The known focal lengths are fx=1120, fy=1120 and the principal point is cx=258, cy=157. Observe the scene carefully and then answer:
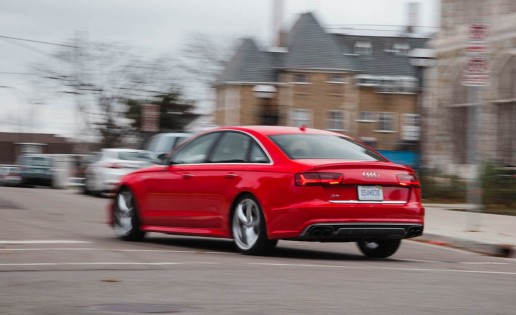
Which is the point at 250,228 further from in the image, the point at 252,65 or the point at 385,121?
the point at 385,121

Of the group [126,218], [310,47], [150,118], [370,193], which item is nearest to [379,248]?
[370,193]

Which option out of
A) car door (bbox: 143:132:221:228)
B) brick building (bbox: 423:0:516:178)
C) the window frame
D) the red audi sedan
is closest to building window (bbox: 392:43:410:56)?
the window frame

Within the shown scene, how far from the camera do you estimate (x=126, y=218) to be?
13.1 meters

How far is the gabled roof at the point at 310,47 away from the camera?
246 feet

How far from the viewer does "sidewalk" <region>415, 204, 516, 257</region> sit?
1398 cm

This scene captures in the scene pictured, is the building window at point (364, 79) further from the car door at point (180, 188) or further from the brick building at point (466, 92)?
the car door at point (180, 188)

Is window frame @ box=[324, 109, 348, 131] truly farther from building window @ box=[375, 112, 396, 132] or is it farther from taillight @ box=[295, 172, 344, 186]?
taillight @ box=[295, 172, 344, 186]

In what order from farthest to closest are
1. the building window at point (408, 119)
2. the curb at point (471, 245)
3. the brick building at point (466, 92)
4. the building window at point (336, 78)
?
the building window at point (408, 119) < the building window at point (336, 78) < the brick building at point (466, 92) < the curb at point (471, 245)

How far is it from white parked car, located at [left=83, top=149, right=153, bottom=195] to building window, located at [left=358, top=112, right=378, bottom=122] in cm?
4853

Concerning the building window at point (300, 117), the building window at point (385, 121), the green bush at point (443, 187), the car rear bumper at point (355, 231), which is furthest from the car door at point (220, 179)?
the building window at point (385, 121)

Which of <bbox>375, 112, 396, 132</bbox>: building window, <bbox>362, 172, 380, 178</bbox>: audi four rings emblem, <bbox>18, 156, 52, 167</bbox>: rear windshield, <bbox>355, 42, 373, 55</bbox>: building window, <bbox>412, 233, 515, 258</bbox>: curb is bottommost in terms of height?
<bbox>18, 156, 52, 167</bbox>: rear windshield

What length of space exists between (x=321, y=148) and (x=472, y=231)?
230 inches

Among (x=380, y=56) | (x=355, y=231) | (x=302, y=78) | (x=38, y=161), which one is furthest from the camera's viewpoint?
(x=380, y=56)

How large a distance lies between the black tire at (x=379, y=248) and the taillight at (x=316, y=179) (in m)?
1.54
